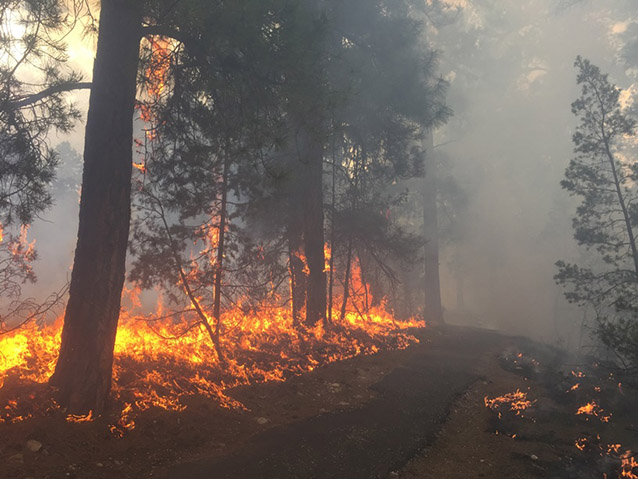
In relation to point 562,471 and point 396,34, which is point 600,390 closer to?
point 562,471

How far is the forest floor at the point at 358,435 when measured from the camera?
4.95m

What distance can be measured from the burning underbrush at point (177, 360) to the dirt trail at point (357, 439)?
1.22m

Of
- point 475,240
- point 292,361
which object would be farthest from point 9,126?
point 475,240

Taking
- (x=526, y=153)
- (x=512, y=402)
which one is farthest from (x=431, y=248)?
(x=526, y=153)

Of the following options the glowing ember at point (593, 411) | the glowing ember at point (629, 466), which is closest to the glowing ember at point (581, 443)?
the glowing ember at point (629, 466)

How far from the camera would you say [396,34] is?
1345cm

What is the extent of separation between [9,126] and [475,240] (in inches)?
1671

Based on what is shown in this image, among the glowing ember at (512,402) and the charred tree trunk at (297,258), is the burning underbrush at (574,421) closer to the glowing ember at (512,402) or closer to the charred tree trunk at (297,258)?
the glowing ember at (512,402)

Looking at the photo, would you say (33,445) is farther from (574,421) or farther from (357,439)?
(574,421)

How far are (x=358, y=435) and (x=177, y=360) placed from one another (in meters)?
3.67

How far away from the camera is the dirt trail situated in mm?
5129

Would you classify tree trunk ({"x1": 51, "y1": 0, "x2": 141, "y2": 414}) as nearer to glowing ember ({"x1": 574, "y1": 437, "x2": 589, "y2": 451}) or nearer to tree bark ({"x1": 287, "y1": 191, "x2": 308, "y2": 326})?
glowing ember ({"x1": 574, "y1": 437, "x2": 589, "y2": 451})

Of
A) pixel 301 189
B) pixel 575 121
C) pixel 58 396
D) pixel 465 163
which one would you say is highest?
pixel 575 121

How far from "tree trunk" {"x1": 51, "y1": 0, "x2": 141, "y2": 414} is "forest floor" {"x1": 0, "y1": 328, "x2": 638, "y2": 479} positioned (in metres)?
0.78
